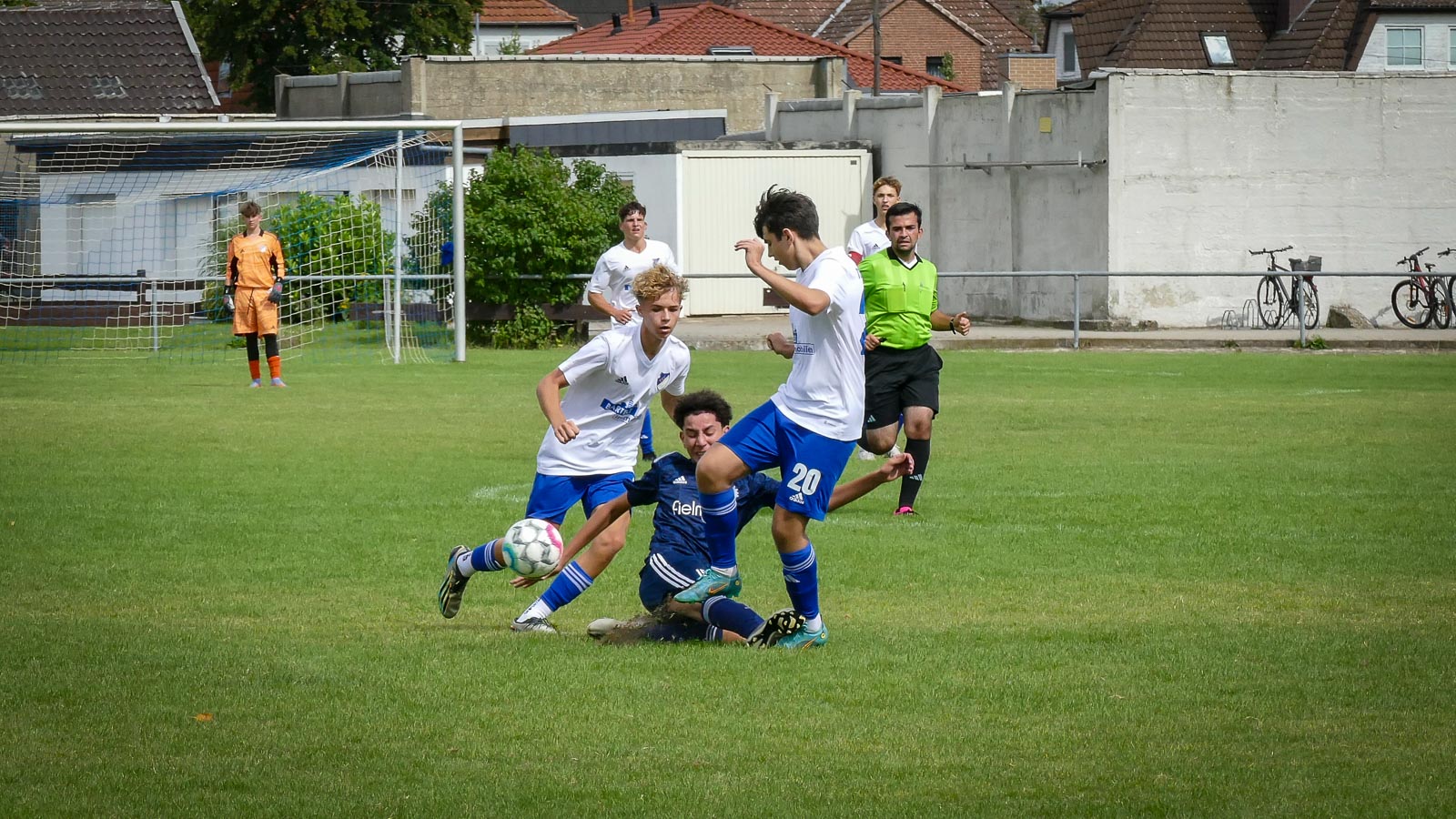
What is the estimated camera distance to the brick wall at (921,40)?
72.1 meters

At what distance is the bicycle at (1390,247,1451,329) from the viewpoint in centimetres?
2794

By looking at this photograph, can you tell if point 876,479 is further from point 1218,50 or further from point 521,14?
point 521,14

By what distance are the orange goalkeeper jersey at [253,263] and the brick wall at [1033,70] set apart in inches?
1023

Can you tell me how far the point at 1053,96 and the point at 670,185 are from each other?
735 cm

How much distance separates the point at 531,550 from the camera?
683 centimetres

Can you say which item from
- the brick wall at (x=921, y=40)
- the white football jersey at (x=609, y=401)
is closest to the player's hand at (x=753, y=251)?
the white football jersey at (x=609, y=401)

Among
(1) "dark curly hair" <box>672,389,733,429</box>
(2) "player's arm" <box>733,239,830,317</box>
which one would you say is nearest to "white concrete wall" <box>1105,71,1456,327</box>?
(1) "dark curly hair" <box>672,389,733,429</box>

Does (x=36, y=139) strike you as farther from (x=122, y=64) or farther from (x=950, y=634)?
(x=950, y=634)

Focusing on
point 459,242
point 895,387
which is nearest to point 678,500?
point 895,387

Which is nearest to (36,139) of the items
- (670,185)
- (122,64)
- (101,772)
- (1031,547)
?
(670,185)

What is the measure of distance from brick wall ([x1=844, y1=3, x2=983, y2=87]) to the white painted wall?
26.6m

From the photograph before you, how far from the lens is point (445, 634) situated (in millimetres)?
7020

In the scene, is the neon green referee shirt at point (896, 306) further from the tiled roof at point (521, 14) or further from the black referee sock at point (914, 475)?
the tiled roof at point (521, 14)

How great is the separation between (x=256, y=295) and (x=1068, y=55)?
156 ft
